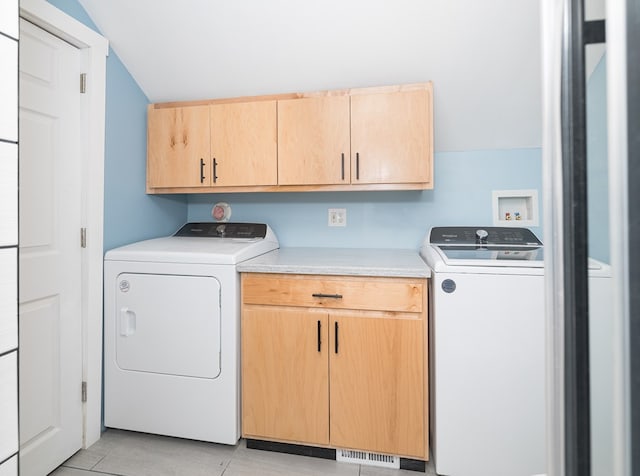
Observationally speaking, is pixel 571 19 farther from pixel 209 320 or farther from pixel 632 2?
pixel 209 320

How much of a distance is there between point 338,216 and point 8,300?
1.74 meters

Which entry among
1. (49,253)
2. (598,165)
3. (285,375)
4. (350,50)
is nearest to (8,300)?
(49,253)

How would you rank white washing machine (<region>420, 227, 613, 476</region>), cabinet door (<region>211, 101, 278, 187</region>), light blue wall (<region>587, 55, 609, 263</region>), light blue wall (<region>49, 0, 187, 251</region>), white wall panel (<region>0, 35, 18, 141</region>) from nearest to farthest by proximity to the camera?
light blue wall (<region>587, 55, 609, 263</region>), white wall panel (<region>0, 35, 18, 141</region>), white washing machine (<region>420, 227, 613, 476</region>), light blue wall (<region>49, 0, 187, 251</region>), cabinet door (<region>211, 101, 278, 187</region>)

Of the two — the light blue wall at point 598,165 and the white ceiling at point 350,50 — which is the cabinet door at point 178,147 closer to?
the white ceiling at point 350,50

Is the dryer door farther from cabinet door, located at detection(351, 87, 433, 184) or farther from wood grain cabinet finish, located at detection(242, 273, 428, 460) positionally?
cabinet door, located at detection(351, 87, 433, 184)

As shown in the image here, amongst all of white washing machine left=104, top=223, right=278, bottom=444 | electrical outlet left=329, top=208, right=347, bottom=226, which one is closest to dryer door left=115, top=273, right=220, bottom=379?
white washing machine left=104, top=223, right=278, bottom=444

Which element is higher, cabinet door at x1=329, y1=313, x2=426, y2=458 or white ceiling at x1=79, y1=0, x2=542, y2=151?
white ceiling at x1=79, y1=0, x2=542, y2=151

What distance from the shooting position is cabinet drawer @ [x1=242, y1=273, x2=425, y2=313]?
1562 mm

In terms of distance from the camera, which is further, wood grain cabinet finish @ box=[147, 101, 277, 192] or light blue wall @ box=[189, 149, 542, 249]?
light blue wall @ box=[189, 149, 542, 249]

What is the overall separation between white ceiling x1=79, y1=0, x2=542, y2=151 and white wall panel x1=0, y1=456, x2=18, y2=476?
196cm

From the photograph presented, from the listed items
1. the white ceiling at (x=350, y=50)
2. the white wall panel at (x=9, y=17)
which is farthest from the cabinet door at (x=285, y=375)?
the white ceiling at (x=350, y=50)

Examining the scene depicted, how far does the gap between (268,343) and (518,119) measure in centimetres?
193

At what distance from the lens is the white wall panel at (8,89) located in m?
0.91

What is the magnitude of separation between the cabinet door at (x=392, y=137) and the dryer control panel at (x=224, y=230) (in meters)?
0.75
